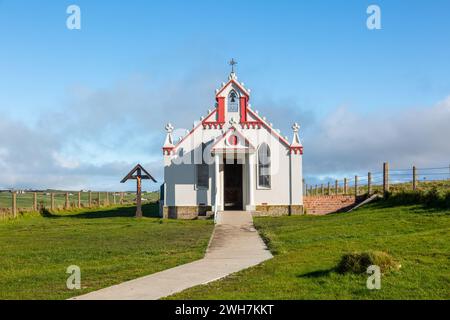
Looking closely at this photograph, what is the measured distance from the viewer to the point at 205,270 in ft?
41.0

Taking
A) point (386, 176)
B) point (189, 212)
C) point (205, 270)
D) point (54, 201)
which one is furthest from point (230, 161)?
point (205, 270)

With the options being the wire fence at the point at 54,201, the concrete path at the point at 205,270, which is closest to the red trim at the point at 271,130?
the concrete path at the point at 205,270

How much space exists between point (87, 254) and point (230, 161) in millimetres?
Answer: 17050

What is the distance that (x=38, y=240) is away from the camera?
66.0ft

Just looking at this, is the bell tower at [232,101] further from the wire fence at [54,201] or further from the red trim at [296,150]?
the wire fence at [54,201]

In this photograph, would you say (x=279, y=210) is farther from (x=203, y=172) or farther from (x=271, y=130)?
(x=203, y=172)

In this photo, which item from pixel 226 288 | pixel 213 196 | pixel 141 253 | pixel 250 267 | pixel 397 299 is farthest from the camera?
pixel 213 196

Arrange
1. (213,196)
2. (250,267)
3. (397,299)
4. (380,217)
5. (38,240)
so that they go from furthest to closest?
(213,196) → (380,217) → (38,240) → (250,267) → (397,299)

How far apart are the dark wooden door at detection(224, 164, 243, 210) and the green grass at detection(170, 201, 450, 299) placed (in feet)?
44.9

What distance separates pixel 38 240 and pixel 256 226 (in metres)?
8.82

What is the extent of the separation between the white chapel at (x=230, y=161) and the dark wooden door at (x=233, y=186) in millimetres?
878

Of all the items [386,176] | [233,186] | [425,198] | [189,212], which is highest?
[386,176]
